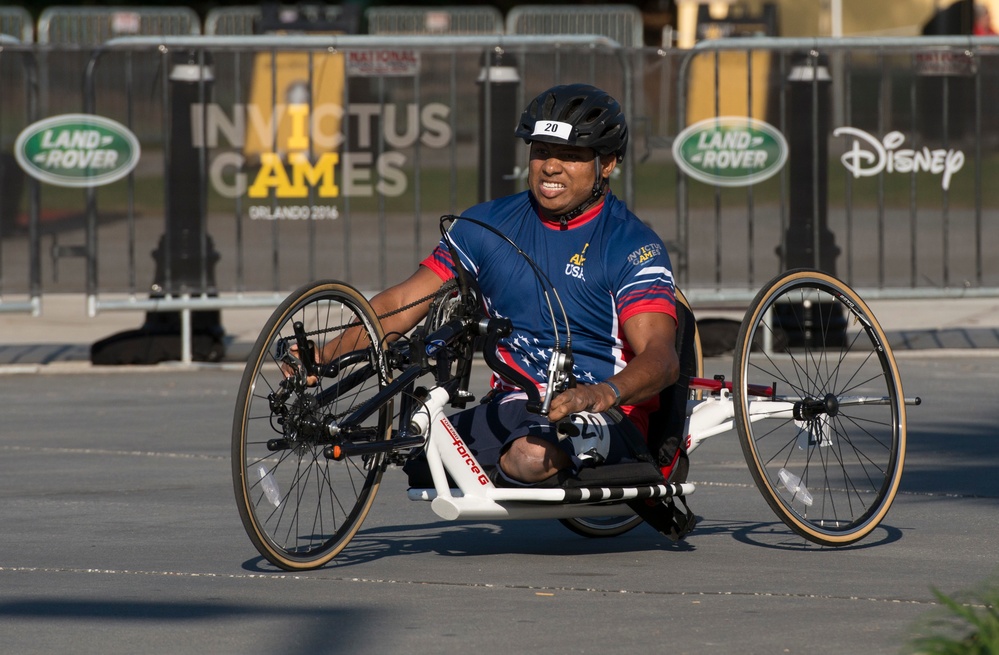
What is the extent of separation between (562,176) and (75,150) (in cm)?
631

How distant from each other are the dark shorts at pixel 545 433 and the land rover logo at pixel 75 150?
618 centimetres

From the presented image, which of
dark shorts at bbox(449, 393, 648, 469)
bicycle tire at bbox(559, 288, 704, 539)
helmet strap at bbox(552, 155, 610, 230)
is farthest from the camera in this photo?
bicycle tire at bbox(559, 288, 704, 539)

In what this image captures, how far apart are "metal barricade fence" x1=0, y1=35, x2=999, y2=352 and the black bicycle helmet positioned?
5.75 m

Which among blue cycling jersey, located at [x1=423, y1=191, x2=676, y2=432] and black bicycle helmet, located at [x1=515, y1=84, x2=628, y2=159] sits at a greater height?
black bicycle helmet, located at [x1=515, y1=84, x2=628, y2=159]

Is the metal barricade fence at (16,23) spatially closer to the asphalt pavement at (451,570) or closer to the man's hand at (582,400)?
the asphalt pavement at (451,570)

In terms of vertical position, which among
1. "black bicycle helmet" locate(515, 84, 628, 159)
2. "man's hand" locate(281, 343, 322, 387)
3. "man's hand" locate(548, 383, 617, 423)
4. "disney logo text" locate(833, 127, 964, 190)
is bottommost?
"man's hand" locate(548, 383, 617, 423)

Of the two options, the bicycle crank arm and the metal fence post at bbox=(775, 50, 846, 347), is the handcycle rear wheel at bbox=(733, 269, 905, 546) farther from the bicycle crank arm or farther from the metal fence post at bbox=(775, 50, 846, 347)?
the metal fence post at bbox=(775, 50, 846, 347)

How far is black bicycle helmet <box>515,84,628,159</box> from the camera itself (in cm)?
573

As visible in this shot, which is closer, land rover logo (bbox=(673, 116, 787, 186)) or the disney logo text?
land rover logo (bbox=(673, 116, 787, 186))

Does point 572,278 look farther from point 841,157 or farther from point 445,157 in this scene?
point 841,157

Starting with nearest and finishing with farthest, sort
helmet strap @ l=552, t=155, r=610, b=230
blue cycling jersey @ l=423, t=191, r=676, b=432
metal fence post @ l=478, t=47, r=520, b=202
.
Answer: blue cycling jersey @ l=423, t=191, r=676, b=432 → helmet strap @ l=552, t=155, r=610, b=230 → metal fence post @ l=478, t=47, r=520, b=202

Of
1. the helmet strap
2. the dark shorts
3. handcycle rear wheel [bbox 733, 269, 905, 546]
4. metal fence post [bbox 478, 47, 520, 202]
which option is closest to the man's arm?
the dark shorts

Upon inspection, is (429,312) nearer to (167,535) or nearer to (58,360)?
(167,535)

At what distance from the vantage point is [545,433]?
→ 5566 millimetres
